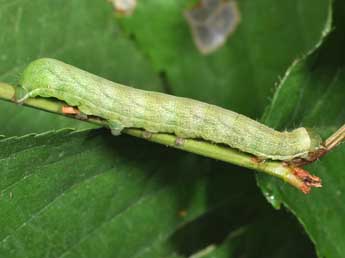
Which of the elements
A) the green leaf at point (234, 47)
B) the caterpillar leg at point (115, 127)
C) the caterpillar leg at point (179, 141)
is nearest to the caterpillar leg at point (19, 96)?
the caterpillar leg at point (115, 127)

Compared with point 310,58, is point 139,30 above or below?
below

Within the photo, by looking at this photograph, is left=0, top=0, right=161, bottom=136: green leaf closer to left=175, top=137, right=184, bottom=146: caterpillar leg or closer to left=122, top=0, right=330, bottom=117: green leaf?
left=122, top=0, right=330, bottom=117: green leaf

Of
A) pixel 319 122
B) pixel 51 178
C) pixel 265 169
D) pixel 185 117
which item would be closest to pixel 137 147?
pixel 185 117

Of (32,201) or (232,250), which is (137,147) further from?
(232,250)

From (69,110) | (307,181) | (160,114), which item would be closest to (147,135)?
(160,114)


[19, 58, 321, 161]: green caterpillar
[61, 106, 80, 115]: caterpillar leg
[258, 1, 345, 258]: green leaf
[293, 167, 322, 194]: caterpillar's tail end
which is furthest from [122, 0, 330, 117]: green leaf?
[61, 106, 80, 115]: caterpillar leg

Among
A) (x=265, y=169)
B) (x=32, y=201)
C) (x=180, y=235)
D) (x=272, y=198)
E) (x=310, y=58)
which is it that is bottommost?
(x=180, y=235)
